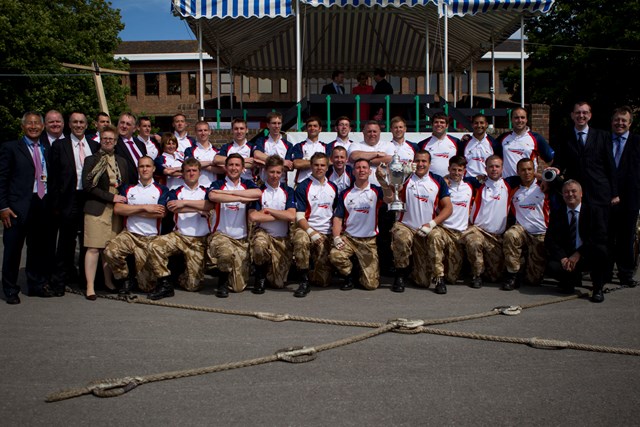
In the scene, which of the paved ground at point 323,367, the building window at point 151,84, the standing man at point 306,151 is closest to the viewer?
the paved ground at point 323,367

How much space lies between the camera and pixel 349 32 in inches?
714

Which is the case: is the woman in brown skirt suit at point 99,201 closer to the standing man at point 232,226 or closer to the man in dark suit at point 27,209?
the man in dark suit at point 27,209

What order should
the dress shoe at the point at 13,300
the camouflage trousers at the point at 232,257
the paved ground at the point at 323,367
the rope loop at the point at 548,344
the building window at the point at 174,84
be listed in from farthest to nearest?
the building window at the point at 174,84, the camouflage trousers at the point at 232,257, the dress shoe at the point at 13,300, the rope loop at the point at 548,344, the paved ground at the point at 323,367

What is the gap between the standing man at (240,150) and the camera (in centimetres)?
853

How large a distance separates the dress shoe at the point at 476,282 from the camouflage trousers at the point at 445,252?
9.9 inches

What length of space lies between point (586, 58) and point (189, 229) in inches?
997

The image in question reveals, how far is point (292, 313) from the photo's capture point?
660cm

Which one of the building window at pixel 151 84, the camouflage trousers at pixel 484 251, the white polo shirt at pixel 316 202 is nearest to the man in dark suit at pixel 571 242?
the camouflage trousers at pixel 484 251

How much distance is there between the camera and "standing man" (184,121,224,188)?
866 cm

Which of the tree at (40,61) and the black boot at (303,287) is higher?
the tree at (40,61)

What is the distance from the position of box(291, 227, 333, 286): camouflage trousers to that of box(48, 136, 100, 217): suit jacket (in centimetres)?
272

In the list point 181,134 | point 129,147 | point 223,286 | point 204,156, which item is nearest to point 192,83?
point 181,134

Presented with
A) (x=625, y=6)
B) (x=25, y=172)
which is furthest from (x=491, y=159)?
(x=625, y=6)

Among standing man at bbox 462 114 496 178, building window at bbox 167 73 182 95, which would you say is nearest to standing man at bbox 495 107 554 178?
standing man at bbox 462 114 496 178
